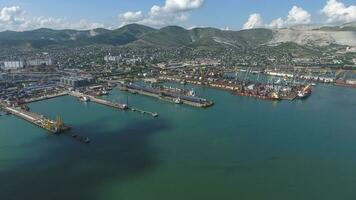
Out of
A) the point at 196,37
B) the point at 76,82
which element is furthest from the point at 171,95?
the point at 196,37

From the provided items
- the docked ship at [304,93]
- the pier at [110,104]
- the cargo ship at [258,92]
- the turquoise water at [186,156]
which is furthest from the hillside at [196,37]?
the turquoise water at [186,156]

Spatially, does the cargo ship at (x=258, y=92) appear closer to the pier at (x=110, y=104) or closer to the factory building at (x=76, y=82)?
the pier at (x=110, y=104)

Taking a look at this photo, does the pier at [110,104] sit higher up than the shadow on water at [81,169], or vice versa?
the pier at [110,104]

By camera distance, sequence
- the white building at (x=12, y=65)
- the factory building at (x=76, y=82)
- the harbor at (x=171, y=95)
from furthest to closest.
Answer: the white building at (x=12, y=65) < the factory building at (x=76, y=82) < the harbor at (x=171, y=95)

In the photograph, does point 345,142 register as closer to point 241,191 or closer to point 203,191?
point 241,191

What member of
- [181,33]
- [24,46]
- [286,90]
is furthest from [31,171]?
[181,33]

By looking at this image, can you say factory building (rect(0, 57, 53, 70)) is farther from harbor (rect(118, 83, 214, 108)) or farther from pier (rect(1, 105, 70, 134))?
pier (rect(1, 105, 70, 134))

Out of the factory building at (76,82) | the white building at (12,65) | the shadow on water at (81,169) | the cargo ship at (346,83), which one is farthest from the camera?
the white building at (12,65)
